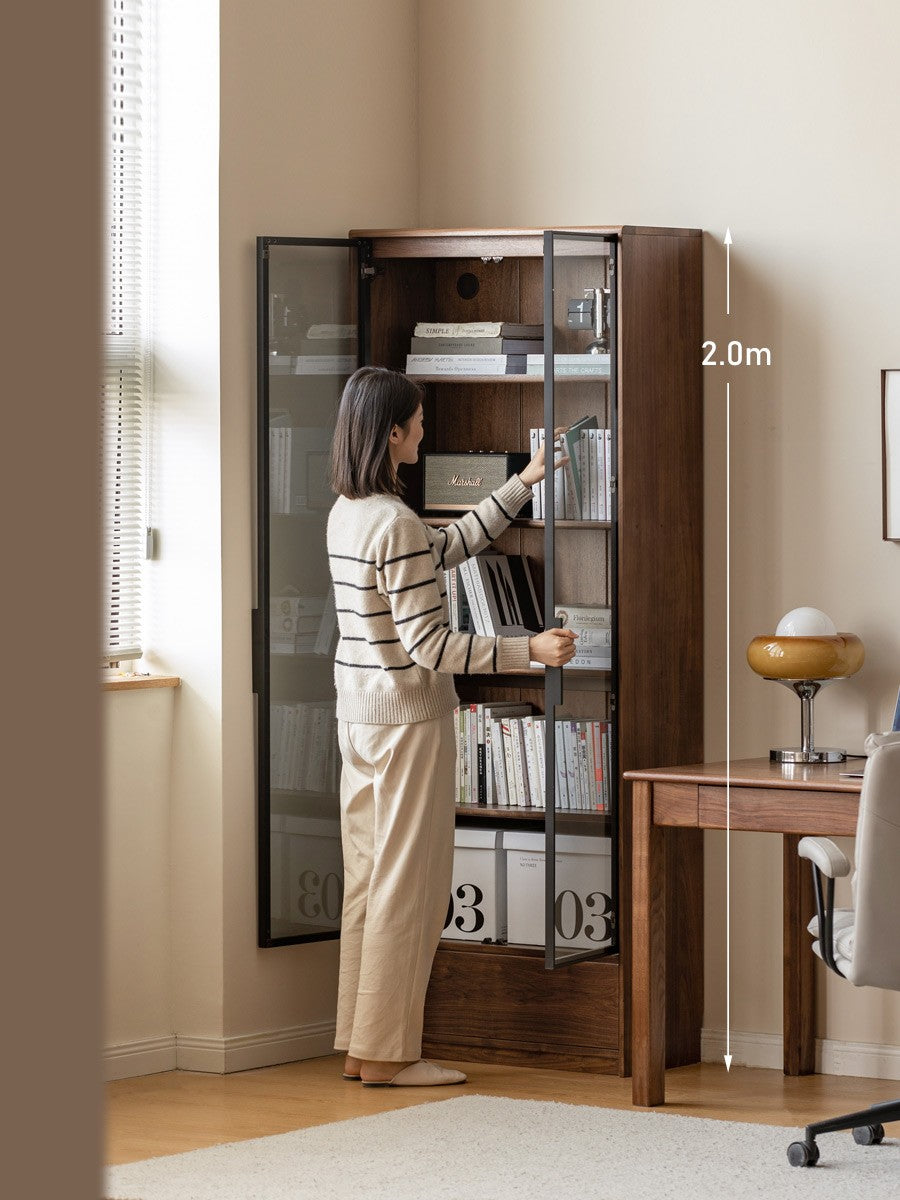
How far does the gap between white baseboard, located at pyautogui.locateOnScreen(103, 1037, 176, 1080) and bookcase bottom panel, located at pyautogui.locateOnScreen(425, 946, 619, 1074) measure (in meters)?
0.68

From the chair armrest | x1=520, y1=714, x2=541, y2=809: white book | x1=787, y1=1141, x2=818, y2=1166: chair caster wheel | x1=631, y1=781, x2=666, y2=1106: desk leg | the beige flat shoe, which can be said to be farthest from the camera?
x1=520, y1=714, x2=541, y2=809: white book

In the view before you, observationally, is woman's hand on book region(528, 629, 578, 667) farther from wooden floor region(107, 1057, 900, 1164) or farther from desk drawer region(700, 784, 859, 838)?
wooden floor region(107, 1057, 900, 1164)

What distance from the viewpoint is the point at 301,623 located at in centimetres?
429

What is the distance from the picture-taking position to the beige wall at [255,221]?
4.11 metres

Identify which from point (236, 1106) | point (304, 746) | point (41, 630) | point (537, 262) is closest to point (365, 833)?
point (304, 746)

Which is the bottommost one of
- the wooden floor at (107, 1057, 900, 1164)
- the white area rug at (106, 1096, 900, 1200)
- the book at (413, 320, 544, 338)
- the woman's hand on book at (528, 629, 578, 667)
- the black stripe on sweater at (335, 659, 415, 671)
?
the wooden floor at (107, 1057, 900, 1164)

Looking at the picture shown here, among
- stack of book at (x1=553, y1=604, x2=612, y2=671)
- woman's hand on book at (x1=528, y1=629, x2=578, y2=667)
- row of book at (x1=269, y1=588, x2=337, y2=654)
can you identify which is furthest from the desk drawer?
row of book at (x1=269, y1=588, x2=337, y2=654)

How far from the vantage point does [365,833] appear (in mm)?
3990

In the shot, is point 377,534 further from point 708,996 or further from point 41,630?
point 41,630

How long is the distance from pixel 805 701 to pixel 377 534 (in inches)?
43.5

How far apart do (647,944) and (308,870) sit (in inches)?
39.0

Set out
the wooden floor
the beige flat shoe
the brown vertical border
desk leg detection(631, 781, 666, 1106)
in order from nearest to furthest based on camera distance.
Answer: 1. the brown vertical border
2. the wooden floor
3. desk leg detection(631, 781, 666, 1106)
4. the beige flat shoe

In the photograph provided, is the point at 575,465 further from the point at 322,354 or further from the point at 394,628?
the point at 322,354

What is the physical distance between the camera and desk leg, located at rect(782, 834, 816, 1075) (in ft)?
13.5
